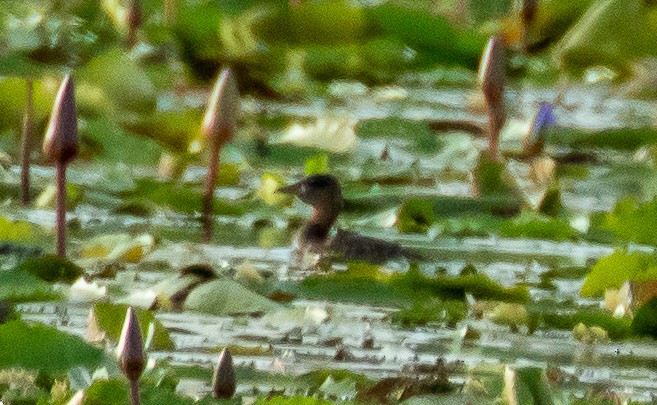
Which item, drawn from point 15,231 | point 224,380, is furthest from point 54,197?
point 224,380

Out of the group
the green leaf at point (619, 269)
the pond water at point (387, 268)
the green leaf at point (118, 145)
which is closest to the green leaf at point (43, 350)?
the pond water at point (387, 268)

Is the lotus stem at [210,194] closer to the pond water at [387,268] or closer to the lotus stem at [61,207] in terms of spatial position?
the pond water at [387,268]

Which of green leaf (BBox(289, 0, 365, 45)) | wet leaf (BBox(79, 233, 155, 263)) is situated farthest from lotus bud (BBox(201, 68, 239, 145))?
green leaf (BBox(289, 0, 365, 45))

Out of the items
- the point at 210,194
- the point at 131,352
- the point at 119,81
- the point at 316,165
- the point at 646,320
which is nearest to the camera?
the point at 131,352

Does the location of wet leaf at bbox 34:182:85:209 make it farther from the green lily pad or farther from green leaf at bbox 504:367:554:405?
green leaf at bbox 504:367:554:405

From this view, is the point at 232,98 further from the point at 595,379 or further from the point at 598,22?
the point at 598,22

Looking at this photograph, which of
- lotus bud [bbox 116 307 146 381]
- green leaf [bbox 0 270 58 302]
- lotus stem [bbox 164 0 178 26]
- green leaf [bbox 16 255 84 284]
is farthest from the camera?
lotus stem [bbox 164 0 178 26]

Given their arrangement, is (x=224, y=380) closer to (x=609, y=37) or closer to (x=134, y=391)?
(x=134, y=391)
